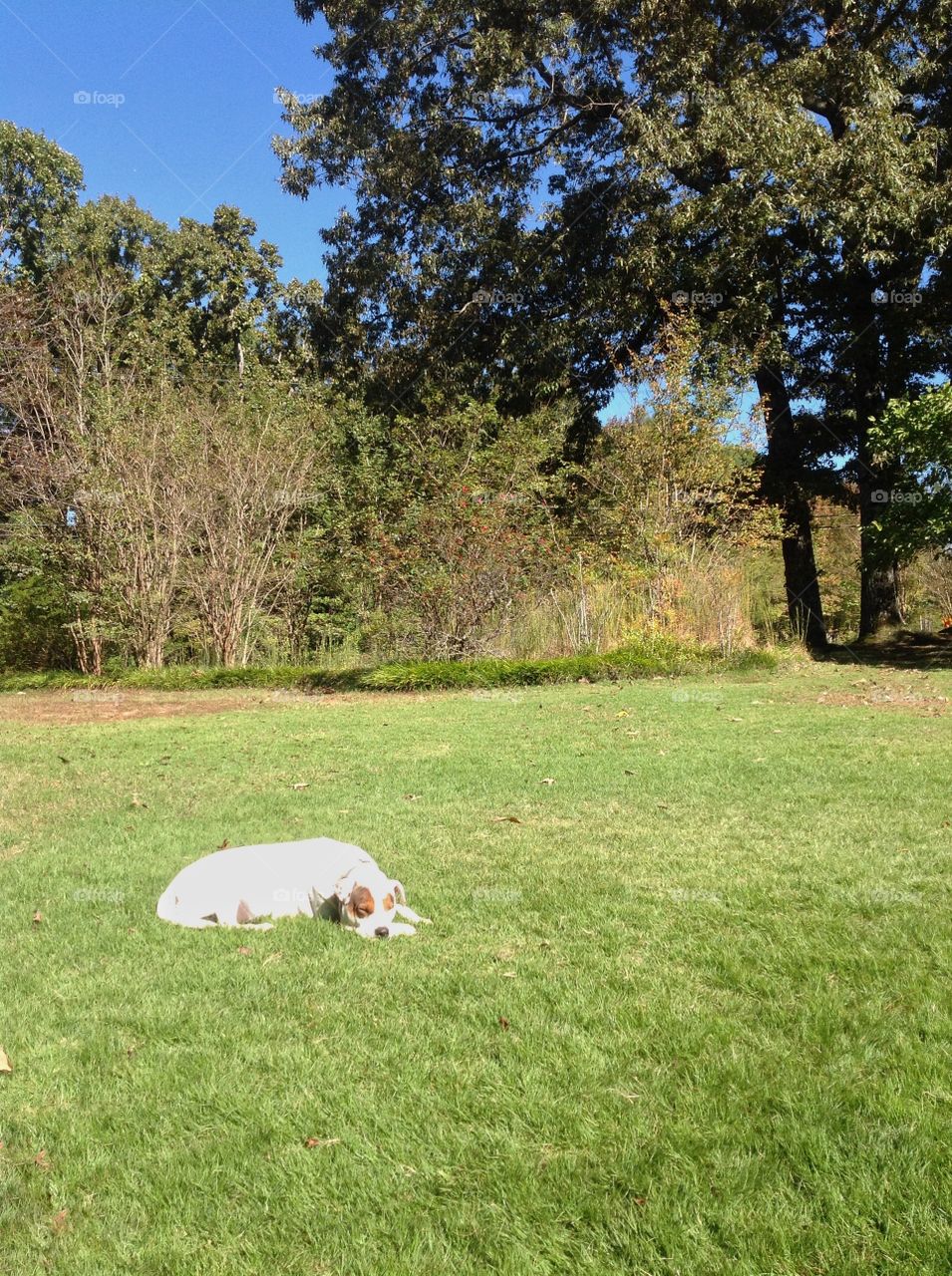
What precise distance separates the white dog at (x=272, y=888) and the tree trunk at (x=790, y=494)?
15.8 meters

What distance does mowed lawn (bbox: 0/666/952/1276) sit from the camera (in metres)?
1.75

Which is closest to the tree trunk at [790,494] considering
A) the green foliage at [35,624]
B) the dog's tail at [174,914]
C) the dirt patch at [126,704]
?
the dirt patch at [126,704]

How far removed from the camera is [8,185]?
1025 inches

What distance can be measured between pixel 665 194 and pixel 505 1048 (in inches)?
750

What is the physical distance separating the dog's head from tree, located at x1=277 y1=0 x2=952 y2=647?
A: 14308 millimetres

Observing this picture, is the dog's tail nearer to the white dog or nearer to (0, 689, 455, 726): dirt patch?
the white dog

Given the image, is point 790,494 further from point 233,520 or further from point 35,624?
point 35,624

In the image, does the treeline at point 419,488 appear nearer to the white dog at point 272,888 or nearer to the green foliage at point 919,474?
the green foliage at point 919,474

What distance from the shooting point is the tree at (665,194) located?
1565cm

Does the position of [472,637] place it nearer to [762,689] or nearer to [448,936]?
[762,689]

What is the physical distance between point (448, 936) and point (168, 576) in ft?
43.9

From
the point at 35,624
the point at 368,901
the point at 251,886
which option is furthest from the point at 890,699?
the point at 35,624

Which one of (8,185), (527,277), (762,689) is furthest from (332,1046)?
(8,185)

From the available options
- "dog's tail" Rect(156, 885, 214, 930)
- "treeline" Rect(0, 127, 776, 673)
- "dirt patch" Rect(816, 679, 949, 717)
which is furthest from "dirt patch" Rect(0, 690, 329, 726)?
"dog's tail" Rect(156, 885, 214, 930)
